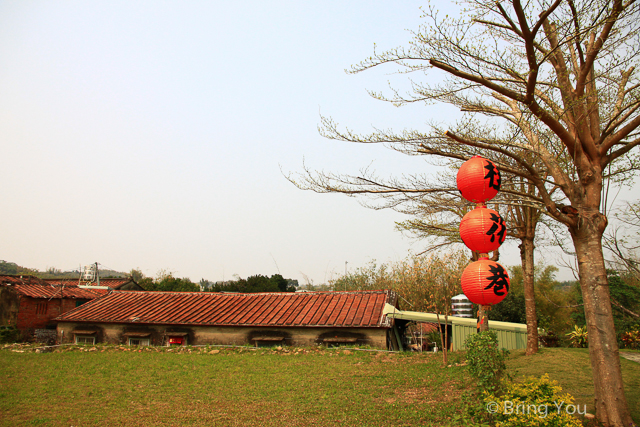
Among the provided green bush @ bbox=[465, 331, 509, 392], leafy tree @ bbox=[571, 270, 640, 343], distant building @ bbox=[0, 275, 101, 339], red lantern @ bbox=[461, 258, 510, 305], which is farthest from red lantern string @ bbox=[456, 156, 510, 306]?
distant building @ bbox=[0, 275, 101, 339]

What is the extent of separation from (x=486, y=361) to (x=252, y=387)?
220 inches

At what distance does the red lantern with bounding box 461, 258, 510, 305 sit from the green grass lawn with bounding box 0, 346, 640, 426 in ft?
6.73

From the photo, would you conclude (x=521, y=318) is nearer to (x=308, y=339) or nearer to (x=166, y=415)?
(x=308, y=339)

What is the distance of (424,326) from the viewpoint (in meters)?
22.8

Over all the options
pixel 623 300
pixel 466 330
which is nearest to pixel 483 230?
pixel 466 330

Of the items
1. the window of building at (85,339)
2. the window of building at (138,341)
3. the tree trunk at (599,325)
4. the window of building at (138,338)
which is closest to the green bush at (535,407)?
the tree trunk at (599,325)

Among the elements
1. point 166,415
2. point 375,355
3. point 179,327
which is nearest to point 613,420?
point 166,415

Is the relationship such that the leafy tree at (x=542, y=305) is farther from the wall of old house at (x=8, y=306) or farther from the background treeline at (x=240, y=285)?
the wall of old house at (x=8, y=306)

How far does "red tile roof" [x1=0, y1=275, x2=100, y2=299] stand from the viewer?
2106 centimetres

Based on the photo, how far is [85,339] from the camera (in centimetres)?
1744

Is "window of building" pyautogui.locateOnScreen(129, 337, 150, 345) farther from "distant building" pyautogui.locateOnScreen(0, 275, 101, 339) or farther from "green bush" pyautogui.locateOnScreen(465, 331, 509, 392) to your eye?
"green bush" pyautogui.locateOnScreen(465, 331, 509, 392)

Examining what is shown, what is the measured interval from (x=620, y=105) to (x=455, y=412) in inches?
227

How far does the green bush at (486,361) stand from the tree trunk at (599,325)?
1.27 metres

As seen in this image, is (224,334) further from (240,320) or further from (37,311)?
(37,311)
